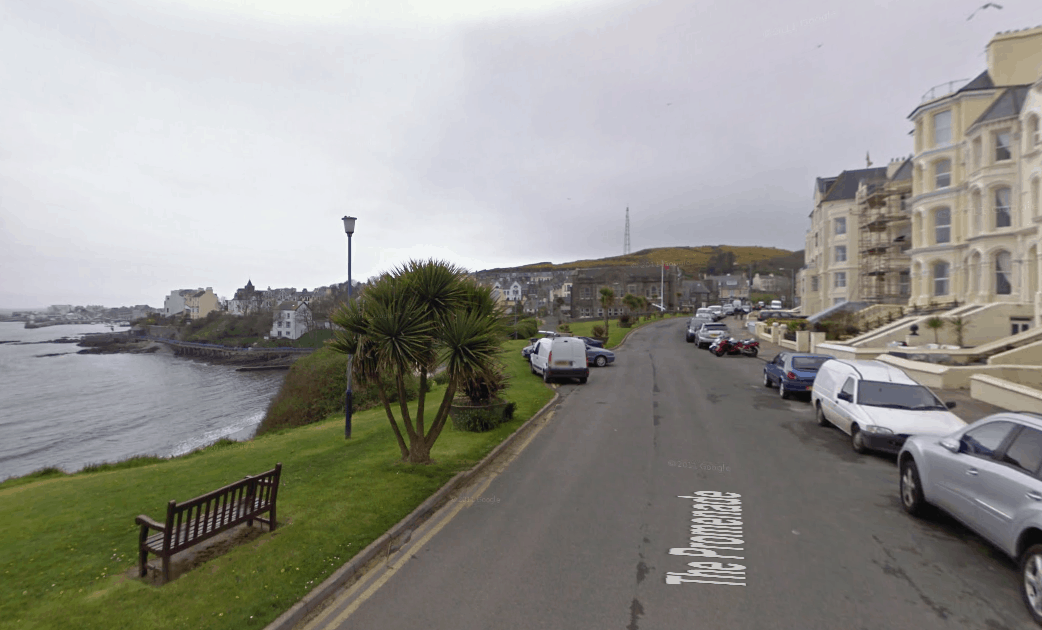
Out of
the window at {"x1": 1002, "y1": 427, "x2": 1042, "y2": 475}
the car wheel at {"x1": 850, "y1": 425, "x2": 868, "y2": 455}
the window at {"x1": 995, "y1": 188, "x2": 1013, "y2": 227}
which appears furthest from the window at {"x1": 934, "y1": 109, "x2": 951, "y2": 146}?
the window at {"x1": 1002, "y1": 427, "x2": 1042, "y2": 475}

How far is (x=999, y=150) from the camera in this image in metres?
24.8

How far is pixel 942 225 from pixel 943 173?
3.07 metres

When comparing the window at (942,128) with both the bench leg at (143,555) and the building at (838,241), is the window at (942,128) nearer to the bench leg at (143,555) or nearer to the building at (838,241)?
the building at (838,241)

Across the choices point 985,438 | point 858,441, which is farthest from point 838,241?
point 985,438

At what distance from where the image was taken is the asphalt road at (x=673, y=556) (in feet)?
14.5

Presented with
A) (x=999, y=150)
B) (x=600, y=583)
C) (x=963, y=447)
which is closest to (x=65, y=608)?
(x=600, y=583)

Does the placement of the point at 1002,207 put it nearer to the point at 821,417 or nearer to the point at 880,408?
the point at 821,417

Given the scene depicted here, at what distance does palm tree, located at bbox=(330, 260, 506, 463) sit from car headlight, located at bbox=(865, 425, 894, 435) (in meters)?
7.31

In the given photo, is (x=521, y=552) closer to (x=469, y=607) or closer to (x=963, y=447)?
(x=469, y=607)

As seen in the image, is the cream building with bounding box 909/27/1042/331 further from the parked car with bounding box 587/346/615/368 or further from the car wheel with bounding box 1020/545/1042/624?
the car wheel with bounding box 1020/545/1042/624

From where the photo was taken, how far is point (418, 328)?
815cm

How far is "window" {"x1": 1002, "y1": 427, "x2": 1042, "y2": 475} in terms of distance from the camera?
15.6 ft

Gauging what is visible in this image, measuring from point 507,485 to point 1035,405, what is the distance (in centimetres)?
1403

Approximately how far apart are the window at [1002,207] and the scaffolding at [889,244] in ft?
46.9
